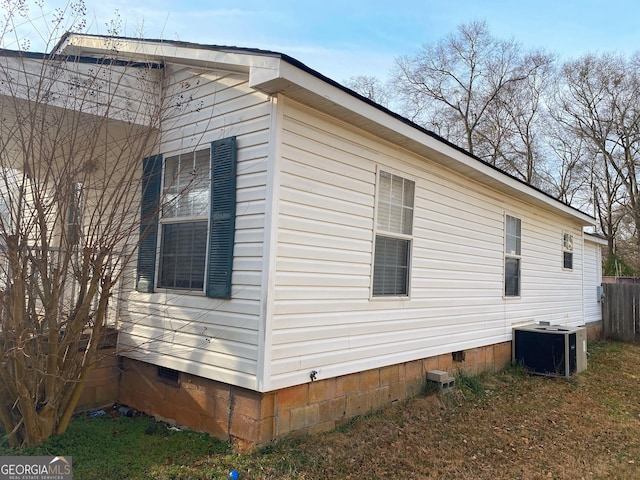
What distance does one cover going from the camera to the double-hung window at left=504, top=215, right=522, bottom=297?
825 cm

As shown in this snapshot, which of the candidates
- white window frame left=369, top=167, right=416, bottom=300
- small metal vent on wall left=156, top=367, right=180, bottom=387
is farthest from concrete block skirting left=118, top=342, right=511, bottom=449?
white window frame left=369, top=167, right=416, bottom=300

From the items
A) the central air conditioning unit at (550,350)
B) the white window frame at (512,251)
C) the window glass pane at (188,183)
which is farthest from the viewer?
the white window frame at (512,251)

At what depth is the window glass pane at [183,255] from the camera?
15.4 feet

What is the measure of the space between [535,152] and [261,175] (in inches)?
1004

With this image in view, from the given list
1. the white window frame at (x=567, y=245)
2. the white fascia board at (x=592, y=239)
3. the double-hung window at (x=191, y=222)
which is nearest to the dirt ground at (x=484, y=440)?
the double-hung window at (x=191, y=222)

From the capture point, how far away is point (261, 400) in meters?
3.96

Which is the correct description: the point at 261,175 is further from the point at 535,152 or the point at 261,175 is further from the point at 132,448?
the point at 535,152

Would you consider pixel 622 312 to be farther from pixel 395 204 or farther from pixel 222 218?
pixel 222 218

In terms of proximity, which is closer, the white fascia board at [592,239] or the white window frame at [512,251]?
the white window frame at [512,251]

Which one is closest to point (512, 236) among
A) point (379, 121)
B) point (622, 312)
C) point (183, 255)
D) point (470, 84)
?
point (379, 121)

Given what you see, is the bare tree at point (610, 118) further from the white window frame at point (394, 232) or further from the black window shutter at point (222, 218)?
the black window shutter at point (222, 218)

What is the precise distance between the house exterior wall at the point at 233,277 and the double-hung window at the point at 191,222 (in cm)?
10

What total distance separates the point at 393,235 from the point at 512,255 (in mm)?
3935

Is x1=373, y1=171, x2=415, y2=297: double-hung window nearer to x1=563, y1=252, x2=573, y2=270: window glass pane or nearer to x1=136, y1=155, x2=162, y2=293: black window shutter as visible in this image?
x1=136, y1=155, x2=162, y2=293: black window shutter
